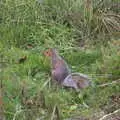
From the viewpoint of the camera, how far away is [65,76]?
2.58 meters

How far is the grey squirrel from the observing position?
8.25ft

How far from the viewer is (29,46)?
10.4 feet

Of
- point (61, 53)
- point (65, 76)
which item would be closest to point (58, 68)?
point (65, 76)

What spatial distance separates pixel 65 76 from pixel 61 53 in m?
0.45

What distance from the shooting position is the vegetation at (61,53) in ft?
7.58

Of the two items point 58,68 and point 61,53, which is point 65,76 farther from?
point 61,53

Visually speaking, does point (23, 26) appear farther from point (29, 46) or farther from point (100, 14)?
point (100, 14)

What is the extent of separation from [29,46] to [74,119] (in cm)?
103

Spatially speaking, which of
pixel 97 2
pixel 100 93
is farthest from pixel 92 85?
pixel 97 2

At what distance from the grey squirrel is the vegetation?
1.6 inches

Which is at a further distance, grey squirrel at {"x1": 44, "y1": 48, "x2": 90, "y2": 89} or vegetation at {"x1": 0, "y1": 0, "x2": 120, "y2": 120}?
grey squirrel at {"x1": 44, "y1": 48, "x2": 90, "y2": 89}

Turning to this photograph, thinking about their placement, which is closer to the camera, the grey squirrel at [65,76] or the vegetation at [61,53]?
the vegetation at [61,53]

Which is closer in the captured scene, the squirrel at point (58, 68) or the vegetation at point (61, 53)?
the vegetation at point (61, 53)

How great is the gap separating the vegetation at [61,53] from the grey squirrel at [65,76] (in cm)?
4
